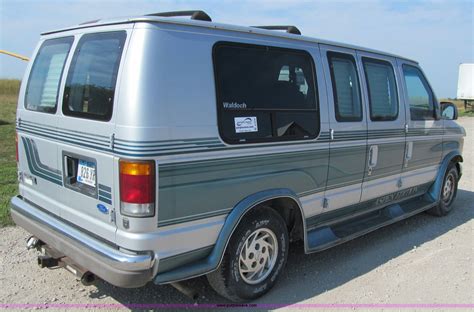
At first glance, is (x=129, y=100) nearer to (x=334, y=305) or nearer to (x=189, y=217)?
(x=189, y=217)

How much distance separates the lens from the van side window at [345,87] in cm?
443

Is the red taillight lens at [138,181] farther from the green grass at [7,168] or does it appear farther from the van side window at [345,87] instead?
the green grass at [7,168]

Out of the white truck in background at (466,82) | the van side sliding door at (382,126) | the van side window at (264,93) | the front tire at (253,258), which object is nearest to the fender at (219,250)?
the front tire at (253,258)

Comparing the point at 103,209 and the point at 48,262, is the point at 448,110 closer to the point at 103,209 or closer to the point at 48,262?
the point at 103,209

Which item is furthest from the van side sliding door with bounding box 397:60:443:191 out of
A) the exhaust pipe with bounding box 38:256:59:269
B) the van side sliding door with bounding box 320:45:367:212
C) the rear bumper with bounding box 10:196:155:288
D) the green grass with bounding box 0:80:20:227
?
the green grass with bounding box 0:80:20:227

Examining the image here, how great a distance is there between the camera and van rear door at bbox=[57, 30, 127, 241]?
311 cm

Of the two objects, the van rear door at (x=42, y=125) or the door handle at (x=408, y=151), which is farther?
the door handle at (x=408, y=151)

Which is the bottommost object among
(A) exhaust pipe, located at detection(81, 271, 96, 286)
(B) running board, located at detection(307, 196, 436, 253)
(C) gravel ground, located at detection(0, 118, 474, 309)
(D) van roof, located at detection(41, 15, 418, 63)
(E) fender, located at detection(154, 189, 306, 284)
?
(C) gravel ground, located at detection(0, 118, 474, 309)

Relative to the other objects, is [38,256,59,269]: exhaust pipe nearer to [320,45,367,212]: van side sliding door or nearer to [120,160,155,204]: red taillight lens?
[120,160,155,204]: red taillight lens

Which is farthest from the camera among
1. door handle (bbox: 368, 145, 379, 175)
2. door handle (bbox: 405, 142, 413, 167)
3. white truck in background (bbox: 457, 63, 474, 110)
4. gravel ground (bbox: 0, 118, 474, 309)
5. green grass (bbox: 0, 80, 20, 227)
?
white truck in background (bbox: 457, 63, 474, 110)

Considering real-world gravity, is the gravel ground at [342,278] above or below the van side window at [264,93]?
below

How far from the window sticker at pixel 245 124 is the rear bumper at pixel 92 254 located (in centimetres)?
117

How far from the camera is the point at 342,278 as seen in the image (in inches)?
172

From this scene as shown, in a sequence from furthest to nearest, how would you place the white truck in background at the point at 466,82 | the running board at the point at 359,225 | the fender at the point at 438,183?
1. the white truck in background at the point at 466,82
2. the fender at the point at 438,183
3. the running board at the point at 359,225
